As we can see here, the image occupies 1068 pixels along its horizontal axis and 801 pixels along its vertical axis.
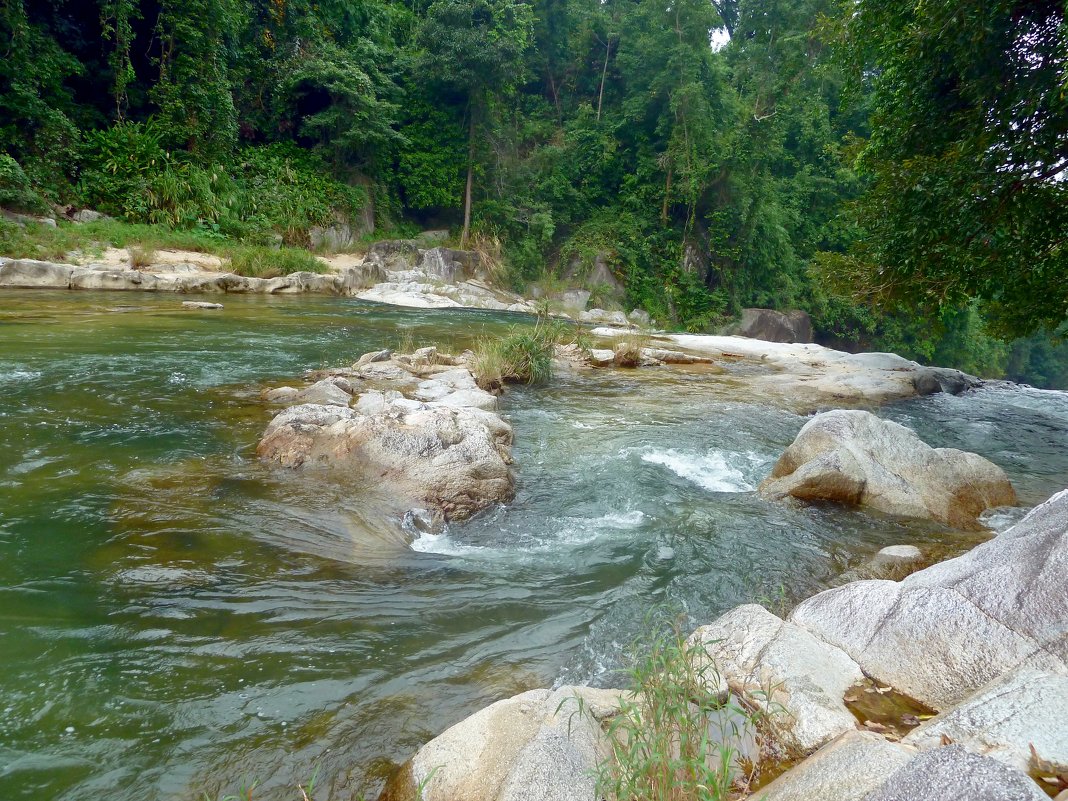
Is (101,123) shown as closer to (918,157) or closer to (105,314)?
(105,314)

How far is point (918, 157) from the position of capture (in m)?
6.96

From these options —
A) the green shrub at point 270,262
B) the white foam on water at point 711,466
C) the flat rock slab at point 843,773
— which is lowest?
the white foam on water at point 711,466

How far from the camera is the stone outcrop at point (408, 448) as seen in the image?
500 centimetres

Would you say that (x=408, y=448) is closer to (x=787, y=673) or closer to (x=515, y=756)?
(x=515, y=756)

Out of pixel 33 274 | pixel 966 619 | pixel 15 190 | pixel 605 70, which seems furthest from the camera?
pixel 605 70

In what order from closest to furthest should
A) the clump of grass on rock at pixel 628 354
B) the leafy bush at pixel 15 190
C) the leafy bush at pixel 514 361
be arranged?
the leafy bush at pixel 514 361, the clump of grass on rock at pixel 628 354, the leafy bush at pixel 15 190

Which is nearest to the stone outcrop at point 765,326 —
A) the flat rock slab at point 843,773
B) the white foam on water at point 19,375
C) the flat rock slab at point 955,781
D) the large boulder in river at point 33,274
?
the large boulder in river at point 33,274

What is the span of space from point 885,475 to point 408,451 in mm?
3983

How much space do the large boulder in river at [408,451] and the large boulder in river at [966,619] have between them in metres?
2.66

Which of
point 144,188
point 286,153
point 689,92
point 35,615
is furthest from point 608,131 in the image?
point 35,615

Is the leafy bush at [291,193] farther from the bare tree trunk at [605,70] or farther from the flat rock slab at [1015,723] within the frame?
the flat rock slab at [1015,723]

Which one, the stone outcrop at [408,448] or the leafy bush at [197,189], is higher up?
the leafy bush at [197,189]

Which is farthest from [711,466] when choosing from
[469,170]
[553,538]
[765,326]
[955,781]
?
[469,170]

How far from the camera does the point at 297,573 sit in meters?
3.86
